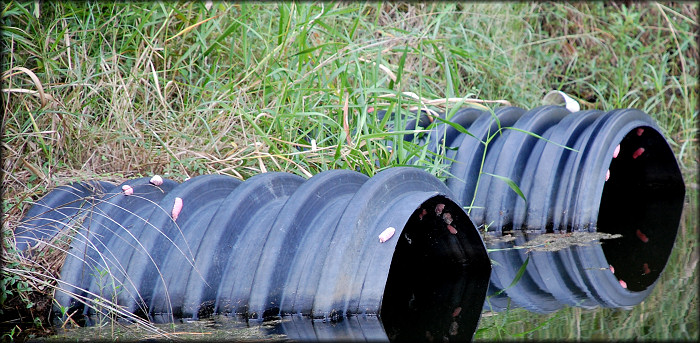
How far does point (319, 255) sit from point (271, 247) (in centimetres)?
18

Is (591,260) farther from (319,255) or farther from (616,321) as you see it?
(319,255)

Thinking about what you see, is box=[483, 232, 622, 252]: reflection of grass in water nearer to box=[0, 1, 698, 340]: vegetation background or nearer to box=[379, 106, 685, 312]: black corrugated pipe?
box=[379, 106, 685, 312]: black corrugated pipe

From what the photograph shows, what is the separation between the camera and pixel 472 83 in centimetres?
521

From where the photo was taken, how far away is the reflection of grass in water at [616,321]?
234 cm

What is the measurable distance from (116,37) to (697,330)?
10.3 ft

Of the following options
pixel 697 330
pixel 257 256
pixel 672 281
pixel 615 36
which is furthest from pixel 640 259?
pixel 615 36

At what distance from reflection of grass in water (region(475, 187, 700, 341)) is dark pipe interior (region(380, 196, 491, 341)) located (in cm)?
12

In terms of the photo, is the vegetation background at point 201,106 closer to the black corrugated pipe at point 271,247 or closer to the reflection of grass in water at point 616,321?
the reflection of grass in water at point 616,321

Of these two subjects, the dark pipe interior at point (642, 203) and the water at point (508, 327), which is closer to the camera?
the water at point (508, 327)

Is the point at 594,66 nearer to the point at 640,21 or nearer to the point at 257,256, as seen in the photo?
the point at 640,21

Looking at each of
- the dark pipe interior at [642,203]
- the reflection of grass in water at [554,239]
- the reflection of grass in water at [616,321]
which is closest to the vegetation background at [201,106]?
the reflection of grass in water at [616,321]

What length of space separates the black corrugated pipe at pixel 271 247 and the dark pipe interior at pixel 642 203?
912 millimetres

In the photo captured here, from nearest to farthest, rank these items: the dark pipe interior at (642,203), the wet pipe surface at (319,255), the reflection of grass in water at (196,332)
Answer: the reflection of grass in water at (196,332)
the wet pipe surface at (319,255)
the dark pipe interior at (642,203)

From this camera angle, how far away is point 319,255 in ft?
8.05
